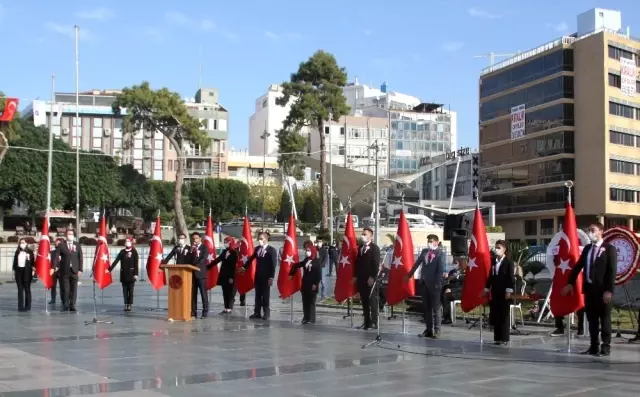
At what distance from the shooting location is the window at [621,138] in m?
71.8

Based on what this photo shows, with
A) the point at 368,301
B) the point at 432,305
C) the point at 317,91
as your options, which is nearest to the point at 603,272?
the point at 432,305

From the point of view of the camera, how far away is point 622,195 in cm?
7288

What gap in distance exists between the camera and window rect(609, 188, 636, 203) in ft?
236

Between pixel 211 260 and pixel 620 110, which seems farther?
pixel 620 110

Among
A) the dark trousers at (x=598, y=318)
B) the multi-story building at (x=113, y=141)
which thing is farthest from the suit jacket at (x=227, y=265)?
the multi-story building at (x=113, y=141)

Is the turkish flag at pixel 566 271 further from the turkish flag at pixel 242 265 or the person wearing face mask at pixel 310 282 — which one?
the turkish flag at pixel 242 265

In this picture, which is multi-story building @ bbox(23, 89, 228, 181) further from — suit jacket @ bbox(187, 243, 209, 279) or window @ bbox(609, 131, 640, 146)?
suit jacket @ bbox(187, 243, 209, 279)

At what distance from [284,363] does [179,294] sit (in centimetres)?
734

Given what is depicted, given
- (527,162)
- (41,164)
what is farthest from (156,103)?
(527,162)

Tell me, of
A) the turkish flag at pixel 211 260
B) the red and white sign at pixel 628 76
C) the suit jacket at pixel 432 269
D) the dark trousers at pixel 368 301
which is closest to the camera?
the suit jacket at pixel 432 269

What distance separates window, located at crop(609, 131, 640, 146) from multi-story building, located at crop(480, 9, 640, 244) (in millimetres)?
91

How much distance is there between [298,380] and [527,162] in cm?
7251

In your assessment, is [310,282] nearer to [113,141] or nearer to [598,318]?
[598,318]

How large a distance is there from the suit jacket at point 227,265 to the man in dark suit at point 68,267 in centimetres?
384
